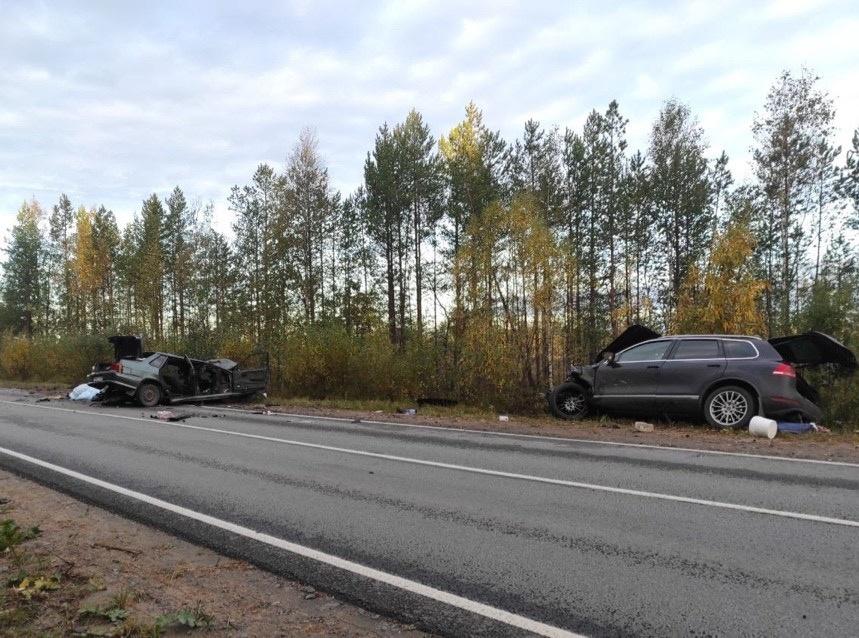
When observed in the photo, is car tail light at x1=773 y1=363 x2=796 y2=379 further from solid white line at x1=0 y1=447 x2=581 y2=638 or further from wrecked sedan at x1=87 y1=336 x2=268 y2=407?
wrecked sedan at x1=87 y1=336 x2=268 y2=407

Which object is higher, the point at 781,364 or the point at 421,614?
the point at 781,364

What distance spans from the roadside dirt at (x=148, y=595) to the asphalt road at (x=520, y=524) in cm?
22

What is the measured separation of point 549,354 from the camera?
23.7 m

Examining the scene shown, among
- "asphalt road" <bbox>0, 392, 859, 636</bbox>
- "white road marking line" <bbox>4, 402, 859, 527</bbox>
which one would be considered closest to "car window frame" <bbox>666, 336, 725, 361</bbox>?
"asphalt road" <bbox>0, 392, 859, 636</bbox>

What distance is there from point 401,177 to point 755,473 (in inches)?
994

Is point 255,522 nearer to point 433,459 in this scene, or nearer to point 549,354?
point 433,459

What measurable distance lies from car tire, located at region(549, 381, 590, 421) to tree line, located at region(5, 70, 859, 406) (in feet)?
11.0

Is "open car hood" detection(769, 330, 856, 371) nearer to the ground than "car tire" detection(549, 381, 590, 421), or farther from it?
farther from it

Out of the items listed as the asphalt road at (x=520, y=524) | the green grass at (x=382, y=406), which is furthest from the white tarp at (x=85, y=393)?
the asphalt road at (x=520, y=524)

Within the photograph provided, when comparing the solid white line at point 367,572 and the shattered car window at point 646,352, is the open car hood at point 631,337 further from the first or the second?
the solid white line at point 367,572

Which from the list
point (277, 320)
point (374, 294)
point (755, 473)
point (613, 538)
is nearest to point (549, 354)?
point (374, 294)

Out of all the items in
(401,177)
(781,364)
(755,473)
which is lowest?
(755,473)

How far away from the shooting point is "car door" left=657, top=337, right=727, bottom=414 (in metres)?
10.3

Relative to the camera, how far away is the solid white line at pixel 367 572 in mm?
3069
